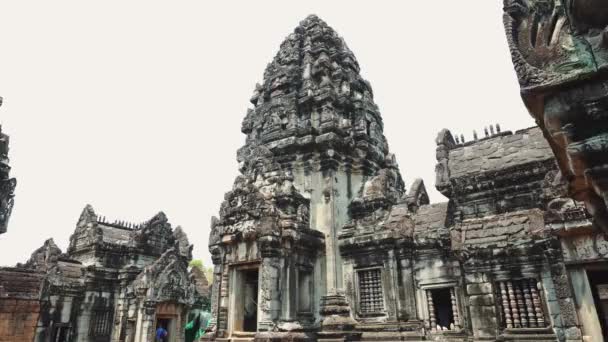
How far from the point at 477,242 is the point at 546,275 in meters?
1.56

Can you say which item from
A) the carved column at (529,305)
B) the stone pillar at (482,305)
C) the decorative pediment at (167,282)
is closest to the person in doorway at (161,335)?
the decorative pediment at (167,282)

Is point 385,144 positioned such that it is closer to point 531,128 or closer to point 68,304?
point 531,128

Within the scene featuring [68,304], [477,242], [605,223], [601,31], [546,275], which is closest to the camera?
[601,31]

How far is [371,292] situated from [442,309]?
2401mm

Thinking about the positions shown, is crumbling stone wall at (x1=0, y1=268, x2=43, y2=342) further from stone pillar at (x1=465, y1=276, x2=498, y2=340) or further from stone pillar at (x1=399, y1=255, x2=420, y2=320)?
stone pillar at (x1=399, y1=255, x2=420, y2=320)

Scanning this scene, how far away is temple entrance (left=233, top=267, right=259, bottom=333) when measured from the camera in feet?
42.4

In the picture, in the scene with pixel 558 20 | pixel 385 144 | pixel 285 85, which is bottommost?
pixel 558 20

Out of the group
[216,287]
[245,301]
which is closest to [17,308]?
[216,287]

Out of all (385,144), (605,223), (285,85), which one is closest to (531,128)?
(385,144)

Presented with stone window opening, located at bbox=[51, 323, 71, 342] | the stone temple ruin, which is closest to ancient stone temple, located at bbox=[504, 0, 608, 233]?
the stone temple ruin

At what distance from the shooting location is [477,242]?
9742mm

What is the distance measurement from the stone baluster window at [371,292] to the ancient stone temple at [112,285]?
1081 cm

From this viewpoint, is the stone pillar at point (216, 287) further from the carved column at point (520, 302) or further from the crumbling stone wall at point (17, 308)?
the carved column at point (520, 302)

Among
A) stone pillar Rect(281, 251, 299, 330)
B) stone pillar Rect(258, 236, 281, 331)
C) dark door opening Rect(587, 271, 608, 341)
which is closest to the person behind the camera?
dark door opening Rect(587, 271, 608, 341)
